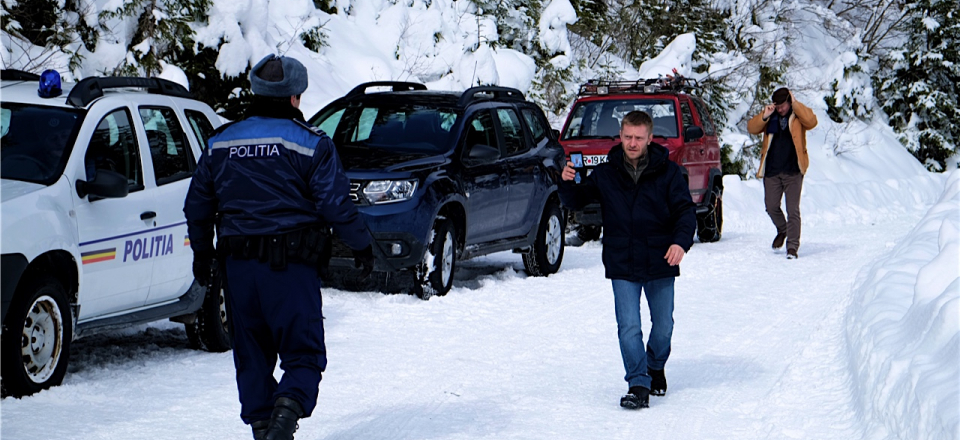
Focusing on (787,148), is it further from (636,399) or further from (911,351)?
(911,351)

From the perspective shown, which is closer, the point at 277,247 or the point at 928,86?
the point at 277,247

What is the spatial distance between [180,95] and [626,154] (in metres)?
3.28

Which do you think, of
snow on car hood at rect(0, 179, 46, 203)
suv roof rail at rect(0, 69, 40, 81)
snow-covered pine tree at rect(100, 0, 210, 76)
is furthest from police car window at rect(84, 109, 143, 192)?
snow-covered pine tree at rect(100, 0, 210, 76)

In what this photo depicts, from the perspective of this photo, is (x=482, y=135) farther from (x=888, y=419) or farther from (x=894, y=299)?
(x=888, y=419)

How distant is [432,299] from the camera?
1063 cm

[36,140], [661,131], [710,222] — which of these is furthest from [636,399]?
[710,222]

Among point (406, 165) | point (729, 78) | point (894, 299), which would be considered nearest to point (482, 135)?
point (406, 165)

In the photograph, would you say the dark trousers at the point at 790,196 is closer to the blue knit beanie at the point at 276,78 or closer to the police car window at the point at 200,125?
the police car window at the point at 200,125

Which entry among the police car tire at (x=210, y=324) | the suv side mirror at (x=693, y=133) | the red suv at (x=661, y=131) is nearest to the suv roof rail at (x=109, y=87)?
the police car tire at (x=210, y=324)

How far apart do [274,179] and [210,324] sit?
11.7ft

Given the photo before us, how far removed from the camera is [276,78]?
16.5ft

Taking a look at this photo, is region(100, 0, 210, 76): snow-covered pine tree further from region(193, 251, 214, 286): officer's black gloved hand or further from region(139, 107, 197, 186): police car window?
region(193, 251, 214, 286): officer's black gloved hand

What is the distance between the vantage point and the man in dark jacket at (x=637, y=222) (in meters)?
6.71

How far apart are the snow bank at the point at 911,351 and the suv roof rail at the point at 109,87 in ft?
15.4
